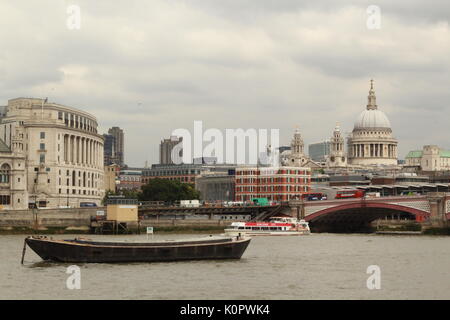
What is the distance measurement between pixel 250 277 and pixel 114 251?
40.2ft

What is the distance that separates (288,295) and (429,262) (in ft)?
68.3

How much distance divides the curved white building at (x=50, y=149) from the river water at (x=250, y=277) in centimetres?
7639

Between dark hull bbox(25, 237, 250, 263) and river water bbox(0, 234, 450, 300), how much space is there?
3.70 feet

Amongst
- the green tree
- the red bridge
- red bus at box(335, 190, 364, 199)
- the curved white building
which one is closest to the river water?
the red bridge

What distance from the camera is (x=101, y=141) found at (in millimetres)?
176625

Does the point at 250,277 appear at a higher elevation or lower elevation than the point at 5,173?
lower

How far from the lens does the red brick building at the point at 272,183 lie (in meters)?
156

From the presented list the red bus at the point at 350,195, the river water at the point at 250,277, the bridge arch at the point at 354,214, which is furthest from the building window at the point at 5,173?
the river water at the point at 250,277

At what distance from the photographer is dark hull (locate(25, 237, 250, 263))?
2500 inches

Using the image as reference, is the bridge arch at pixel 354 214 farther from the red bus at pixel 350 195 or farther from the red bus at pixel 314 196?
the red bus at pixel 314 196

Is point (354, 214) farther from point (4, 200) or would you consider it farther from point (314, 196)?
point (4, 200)

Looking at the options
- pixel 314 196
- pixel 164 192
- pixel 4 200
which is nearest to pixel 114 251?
pixel 4 200

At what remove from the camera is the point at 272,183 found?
156 meters
